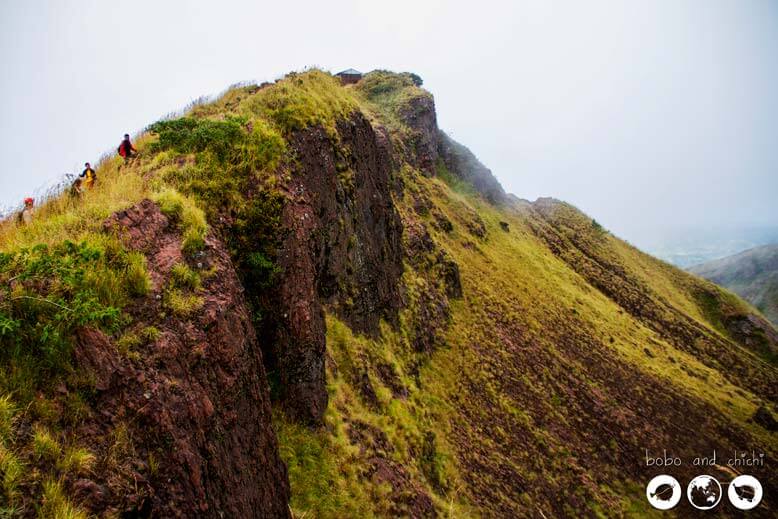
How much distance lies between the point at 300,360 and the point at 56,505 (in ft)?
23.5

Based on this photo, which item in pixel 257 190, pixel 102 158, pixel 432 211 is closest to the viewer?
pixel 257 190

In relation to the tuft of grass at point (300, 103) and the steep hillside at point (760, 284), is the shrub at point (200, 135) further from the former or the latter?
the steep hillside at point (760, 284)

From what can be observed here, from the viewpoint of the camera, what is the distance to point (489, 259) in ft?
138

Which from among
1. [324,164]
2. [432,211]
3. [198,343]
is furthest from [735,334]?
[198,343]

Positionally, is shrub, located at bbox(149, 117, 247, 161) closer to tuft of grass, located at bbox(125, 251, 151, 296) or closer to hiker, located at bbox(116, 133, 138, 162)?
hiker, located at bbox(116, 133, 138, 162)

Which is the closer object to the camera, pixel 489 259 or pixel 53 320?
pixel 53 320

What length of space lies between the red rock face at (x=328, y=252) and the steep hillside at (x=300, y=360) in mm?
103

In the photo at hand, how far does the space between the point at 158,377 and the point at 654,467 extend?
3329 centimetres

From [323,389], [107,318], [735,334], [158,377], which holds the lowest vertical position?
[735,334]

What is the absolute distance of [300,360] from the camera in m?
11.4

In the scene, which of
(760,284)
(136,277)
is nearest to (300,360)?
(136,277)

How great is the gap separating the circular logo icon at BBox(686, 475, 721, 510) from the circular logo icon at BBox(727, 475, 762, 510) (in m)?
0.97

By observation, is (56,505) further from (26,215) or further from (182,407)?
(26,215)

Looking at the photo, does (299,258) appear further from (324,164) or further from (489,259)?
(489,259)
